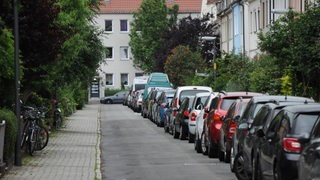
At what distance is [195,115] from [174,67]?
1546 inches

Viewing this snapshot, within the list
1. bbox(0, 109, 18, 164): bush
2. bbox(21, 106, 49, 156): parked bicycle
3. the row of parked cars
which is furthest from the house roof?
bbox(0, 109, 18, 164): bush

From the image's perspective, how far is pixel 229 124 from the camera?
19484 mm

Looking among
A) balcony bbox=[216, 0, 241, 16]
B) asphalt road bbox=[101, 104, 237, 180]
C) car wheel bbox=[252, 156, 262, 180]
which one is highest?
balcony bbox=[216, 0, 241, 16]

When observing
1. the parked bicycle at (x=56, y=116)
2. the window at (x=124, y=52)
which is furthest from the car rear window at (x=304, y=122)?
the window at (x=124, y=52)

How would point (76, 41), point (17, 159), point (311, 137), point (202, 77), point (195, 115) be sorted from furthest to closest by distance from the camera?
point (202, 77) → point (76, 41) → point (195, 115) → point (17, 159) → point (311, 137)

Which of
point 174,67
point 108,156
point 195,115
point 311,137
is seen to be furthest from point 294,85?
point 174,67

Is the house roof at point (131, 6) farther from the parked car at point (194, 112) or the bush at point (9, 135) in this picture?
the bush at point (9, 135)

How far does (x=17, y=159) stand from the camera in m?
19.3

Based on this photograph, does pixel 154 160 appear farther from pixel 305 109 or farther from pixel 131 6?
pixel 131 6

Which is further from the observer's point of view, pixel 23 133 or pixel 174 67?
pixel 174 67

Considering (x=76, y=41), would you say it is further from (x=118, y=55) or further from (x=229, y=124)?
(x=118, y=55)

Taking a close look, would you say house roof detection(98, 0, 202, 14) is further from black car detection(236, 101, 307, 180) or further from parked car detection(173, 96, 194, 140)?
black car detection(236, 101, 307, 180)

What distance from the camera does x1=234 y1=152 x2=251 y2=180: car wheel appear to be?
15.6m

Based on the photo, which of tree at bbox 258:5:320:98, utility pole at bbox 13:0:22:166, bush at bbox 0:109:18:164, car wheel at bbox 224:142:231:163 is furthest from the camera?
tree at bbox 258:5:320:98
